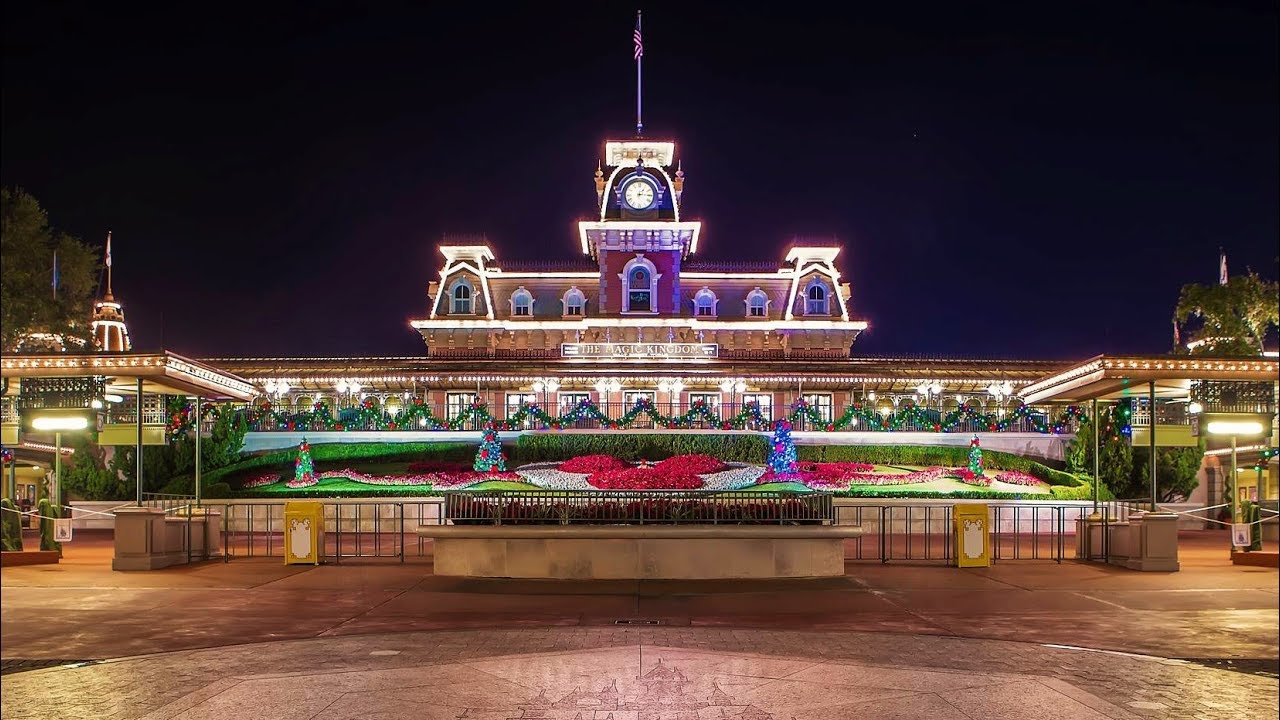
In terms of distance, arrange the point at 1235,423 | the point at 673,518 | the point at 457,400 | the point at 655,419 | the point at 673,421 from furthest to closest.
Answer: the point at 457,400 < the point at 673,421 < the point at 655,419 < the point at 1235,423 < the point at 673,518

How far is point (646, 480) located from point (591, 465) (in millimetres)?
6043

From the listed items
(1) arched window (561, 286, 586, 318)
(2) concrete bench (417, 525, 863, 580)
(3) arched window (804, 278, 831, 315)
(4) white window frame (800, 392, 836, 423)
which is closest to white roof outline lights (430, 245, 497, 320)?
(1) arched window (561, 286, 586, 318)

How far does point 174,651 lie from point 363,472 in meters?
26.2

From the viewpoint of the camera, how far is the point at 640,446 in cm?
3950

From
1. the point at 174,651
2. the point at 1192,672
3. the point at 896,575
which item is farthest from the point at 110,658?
the point at 896,575

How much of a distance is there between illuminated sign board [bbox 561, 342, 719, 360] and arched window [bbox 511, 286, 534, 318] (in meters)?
8.53

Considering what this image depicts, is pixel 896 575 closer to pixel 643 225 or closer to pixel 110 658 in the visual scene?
pixel 110 658

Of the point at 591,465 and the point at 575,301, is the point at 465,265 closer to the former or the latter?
the point at 575,301

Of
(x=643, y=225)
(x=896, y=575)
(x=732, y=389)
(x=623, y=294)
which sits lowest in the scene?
(x=896, y=575)

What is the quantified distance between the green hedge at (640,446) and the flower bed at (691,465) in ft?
7.88

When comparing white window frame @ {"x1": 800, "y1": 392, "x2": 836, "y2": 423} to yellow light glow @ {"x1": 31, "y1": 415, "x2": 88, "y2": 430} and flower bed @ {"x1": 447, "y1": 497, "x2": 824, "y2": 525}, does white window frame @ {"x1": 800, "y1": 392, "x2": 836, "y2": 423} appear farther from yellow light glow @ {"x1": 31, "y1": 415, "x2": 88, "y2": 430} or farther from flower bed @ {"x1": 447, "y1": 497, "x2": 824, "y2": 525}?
yellow light glow @ {"x1": 31, "y1": 415, "x2": 88, "y2": 430}

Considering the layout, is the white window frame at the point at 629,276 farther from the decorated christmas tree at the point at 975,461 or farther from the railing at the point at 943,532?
the railing at the point at 943,532

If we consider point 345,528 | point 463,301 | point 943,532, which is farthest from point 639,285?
point 943,532

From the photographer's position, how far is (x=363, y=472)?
37.4 meters
